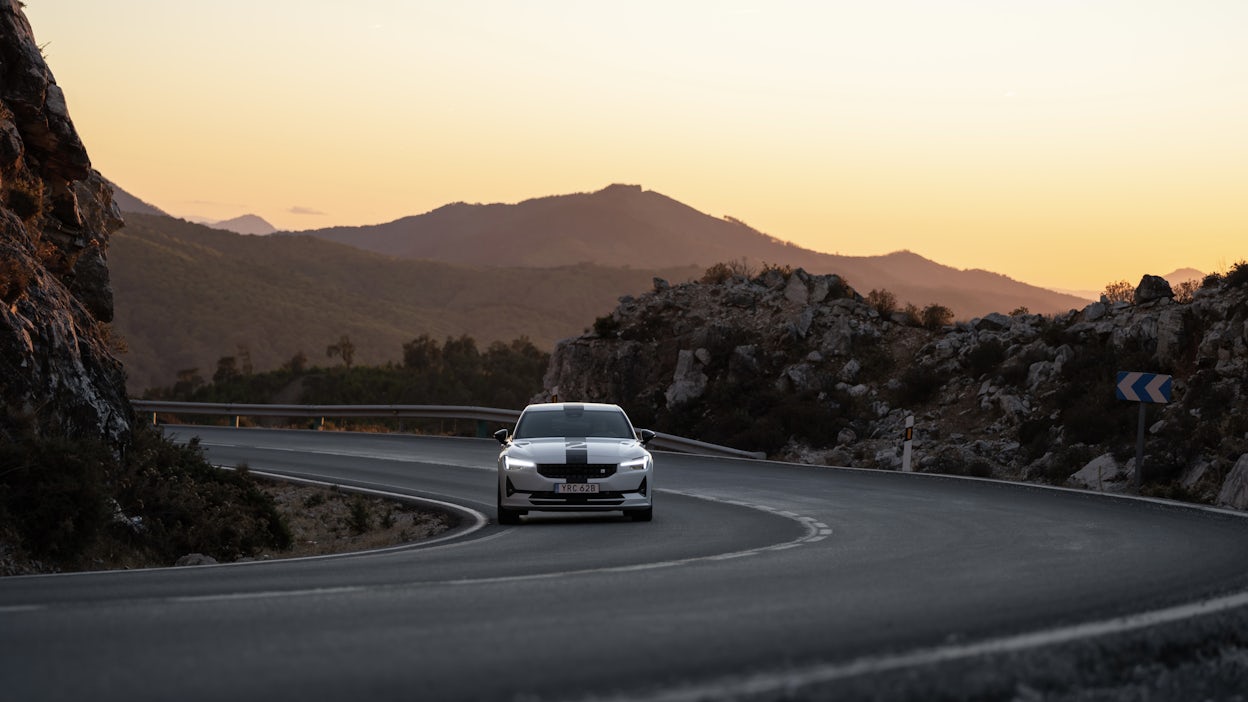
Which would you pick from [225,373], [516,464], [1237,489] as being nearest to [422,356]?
[225,373]

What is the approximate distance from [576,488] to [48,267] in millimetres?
11007

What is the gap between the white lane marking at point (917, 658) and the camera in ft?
18.6

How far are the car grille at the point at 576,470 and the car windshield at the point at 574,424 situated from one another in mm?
1105

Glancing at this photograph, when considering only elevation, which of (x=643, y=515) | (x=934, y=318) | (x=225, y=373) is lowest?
(x=643, y=515)

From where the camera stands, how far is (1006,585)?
9797 mm

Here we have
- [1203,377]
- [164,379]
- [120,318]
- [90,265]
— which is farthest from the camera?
[120,318]

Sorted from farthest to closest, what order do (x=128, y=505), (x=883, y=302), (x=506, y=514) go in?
1. (x=883, y=302)
2. (x=128, y=505)
3. (x=506, y=514)

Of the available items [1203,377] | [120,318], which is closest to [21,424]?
[1203,377]

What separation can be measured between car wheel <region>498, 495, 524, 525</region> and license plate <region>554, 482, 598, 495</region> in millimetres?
662

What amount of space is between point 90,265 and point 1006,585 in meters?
18.9

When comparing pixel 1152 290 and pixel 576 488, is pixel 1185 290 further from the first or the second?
pixel 576 488

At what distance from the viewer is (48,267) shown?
22500 millimetres

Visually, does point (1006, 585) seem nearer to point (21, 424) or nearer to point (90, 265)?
point (21, 424)

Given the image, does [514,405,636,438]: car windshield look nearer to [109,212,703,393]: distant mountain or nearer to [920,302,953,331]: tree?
[920,302,953,331]: tree
